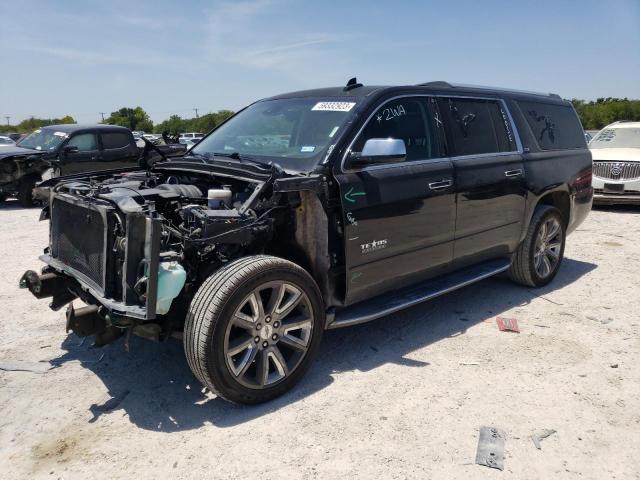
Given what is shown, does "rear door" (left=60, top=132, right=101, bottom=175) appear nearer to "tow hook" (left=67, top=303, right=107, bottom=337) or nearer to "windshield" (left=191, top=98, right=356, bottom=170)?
"windshield" (left=191, top=98, right=356, bottom=170)

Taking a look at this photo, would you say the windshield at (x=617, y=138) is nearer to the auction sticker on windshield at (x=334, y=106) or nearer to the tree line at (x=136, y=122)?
the auction sticker on windshield at (x=334, y=106)

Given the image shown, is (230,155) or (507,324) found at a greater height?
(230,155)

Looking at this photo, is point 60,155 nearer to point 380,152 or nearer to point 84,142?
point 84,142

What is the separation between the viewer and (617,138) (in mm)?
11656

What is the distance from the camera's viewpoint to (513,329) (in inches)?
176

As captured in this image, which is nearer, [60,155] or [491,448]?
[491,448]

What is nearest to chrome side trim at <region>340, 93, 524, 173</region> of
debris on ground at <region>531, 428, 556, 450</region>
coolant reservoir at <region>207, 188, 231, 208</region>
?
coolant reservoir at <region>207, 188, 231, 208</region>

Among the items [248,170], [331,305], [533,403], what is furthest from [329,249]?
[533,403]

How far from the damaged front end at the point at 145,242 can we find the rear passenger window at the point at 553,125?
3128 millimetres

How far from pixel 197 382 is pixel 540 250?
380cm

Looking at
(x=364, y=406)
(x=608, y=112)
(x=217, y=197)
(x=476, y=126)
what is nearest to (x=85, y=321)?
(x=217, y=197)

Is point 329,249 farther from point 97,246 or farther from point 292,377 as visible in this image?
point 97,246

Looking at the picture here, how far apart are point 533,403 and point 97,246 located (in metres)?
2.91

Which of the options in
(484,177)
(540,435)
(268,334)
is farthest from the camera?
(484,177)
